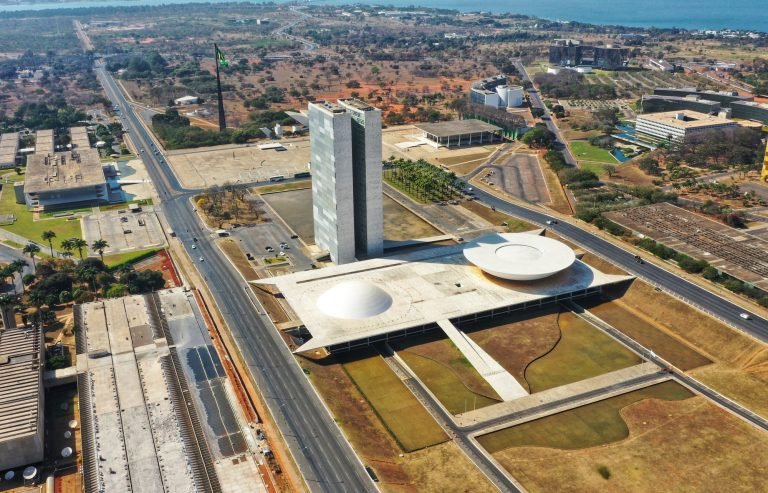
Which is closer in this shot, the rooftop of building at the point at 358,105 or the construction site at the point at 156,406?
the construction site at the point at 156,406

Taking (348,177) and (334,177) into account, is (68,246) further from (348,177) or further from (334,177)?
(348,177)

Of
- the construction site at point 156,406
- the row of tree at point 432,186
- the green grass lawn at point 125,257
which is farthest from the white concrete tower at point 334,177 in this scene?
the row of tree at point 432,186

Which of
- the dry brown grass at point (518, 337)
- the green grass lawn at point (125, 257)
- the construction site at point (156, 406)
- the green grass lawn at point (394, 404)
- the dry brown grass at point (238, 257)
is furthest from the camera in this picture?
the green grass lawn at point (125, 257)

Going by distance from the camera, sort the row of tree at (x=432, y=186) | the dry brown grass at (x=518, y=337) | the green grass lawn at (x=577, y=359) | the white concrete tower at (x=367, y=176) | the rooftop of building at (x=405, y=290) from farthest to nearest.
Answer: the row of tree at (x=432, y=186)
the white concrete tower at (x=367, y=176)
the rooftop of building at (x=405, y=290)
the dry brown grass at (x=518, y=337)
the green grass lawn at (x=577, y=359)

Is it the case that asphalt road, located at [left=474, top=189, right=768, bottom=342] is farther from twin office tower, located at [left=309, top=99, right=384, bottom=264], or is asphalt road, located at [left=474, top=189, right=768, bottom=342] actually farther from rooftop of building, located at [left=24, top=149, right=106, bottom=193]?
rooftop of building, located at [left=24, top=149, right=106, bottom=193]

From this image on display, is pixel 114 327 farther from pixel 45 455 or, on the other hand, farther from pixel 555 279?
pixel 555 279

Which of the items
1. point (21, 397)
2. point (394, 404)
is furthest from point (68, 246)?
point (394, 404)

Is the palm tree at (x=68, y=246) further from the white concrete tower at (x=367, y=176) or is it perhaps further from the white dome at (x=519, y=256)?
the white dome at (x=519, y=256)
